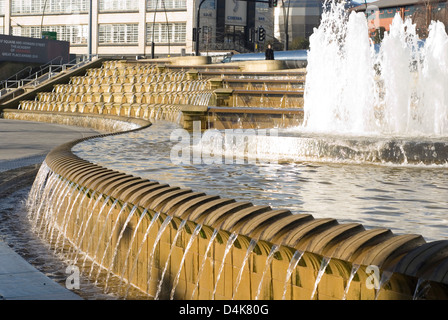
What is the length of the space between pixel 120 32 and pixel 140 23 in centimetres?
284

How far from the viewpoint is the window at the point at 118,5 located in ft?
286

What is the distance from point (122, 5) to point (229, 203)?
85.0 m

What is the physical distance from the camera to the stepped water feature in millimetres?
3871

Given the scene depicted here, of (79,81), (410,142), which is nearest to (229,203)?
(410,142)

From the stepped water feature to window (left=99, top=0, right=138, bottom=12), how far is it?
77.0 metres

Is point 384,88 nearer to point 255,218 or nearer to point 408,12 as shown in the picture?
point 255,218

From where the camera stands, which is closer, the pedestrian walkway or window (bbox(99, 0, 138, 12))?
the pedestrian walkway

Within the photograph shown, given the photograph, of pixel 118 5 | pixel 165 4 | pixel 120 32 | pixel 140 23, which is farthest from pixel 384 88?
pixel 118 5

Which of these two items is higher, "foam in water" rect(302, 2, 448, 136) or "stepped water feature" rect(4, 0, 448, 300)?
"foam in water" rect(302, 2, 448, 136)

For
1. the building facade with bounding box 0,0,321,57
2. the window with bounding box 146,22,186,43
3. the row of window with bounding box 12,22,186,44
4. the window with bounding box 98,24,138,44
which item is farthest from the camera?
the window with bounding box 98,24,138,44

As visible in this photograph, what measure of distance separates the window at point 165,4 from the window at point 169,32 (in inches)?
69.7

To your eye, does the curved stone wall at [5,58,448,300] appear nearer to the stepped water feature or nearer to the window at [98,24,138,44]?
the stepped water feature

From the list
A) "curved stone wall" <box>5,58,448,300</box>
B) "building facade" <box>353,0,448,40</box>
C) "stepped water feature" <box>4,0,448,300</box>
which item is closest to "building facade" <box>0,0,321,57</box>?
"building facade" <box>353,0,448,40</box>

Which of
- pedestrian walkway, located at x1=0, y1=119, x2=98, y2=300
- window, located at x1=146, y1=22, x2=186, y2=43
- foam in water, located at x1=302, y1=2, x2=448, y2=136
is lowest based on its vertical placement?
pedestrian walkway, located at x1=0, y1=119, x2=98, y2=300
